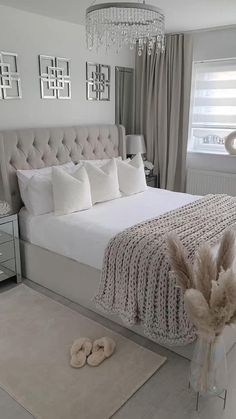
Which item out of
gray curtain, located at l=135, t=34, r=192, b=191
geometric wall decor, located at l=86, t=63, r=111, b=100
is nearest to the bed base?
geometric wall decor, located at l=86, t=63, r=111, b=100

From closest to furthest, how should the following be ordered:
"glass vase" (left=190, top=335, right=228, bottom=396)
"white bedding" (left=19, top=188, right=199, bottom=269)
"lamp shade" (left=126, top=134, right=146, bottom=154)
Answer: "glass vase" (left=190, top=335, right=228, bottom=396) → "white bedding" (left=19, top=188, right=199, bottom=269) → "lamp shade" (left=126, top=134, right=146, bottom=154)

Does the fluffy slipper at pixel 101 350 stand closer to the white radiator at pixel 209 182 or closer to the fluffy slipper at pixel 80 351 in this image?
the fluffy slipper at pixel 80 351

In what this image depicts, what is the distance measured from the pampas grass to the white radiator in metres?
3.01

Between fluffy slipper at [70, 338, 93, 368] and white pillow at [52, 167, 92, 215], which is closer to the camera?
fluffy slipper at [70, 338, 93, 368]

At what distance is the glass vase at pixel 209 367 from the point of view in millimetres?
1668

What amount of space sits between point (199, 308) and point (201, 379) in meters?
0.60

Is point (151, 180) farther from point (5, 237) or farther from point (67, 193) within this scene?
point (5, 237)

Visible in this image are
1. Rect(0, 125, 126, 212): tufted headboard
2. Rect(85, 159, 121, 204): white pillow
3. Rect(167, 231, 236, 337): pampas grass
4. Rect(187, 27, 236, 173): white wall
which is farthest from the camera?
Rect(187, 27, 236, 173): white wall

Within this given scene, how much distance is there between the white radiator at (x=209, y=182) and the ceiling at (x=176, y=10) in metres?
1.76

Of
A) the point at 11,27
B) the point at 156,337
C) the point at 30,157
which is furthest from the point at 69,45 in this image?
the point at 156,337

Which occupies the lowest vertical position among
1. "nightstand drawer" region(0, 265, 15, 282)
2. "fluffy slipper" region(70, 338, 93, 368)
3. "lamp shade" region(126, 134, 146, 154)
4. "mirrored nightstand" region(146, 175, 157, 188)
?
"fluffy slipper" region(70, 338, 93, 368)

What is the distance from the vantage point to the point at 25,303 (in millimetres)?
2867

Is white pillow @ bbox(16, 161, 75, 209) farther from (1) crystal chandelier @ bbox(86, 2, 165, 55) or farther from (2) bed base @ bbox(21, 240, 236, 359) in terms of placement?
(1) crystal chandelier @ bbox(86, 2, 165, 55)

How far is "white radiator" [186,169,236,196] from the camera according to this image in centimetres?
436
